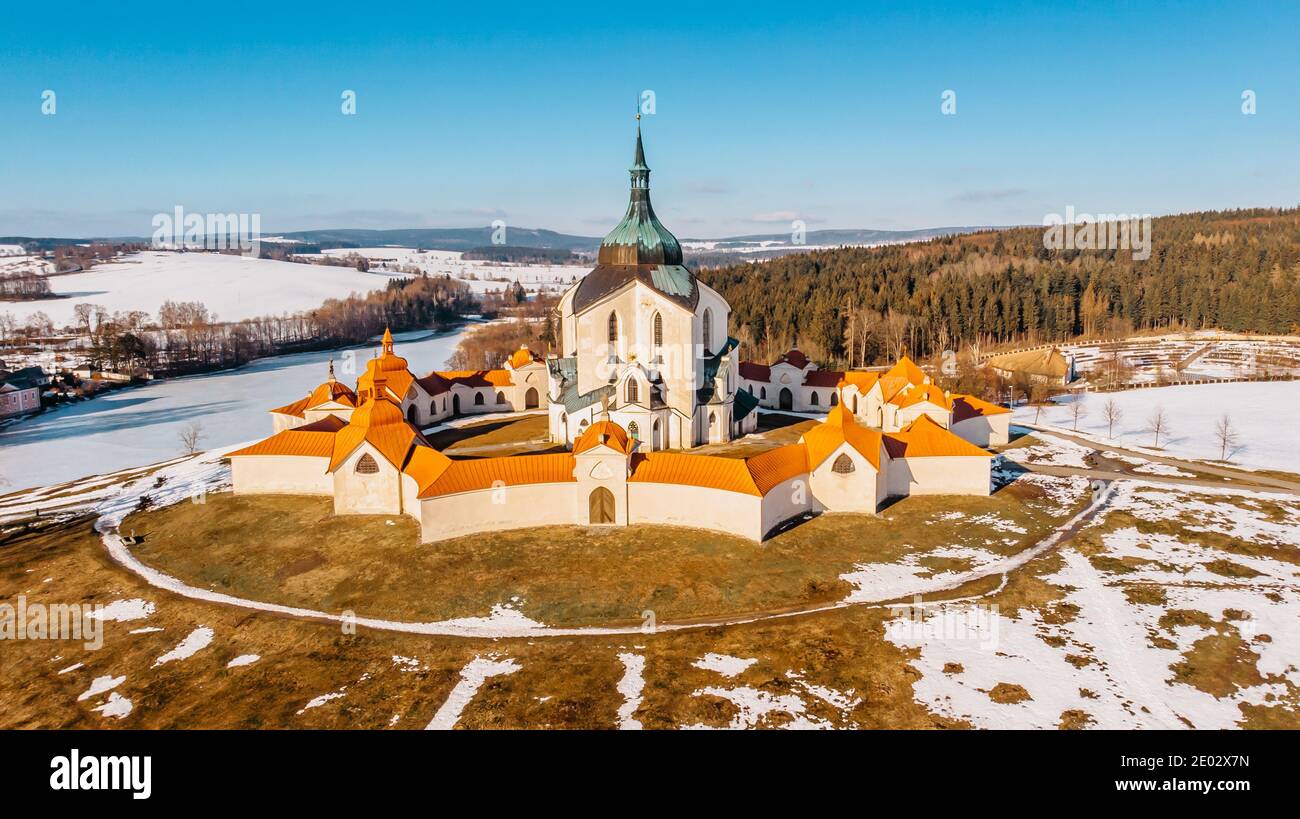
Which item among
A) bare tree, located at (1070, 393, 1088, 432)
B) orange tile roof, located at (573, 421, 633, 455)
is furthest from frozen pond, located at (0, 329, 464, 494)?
bare tree, located at (1070, 393, 1088, 432)

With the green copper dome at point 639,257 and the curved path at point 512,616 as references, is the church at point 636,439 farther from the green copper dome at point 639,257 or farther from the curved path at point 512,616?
the curved path at point 512,616

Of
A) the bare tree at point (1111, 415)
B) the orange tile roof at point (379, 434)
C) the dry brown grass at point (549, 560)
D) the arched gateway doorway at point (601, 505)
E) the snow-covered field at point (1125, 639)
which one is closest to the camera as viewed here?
the snow-covered field at point (1125, 639)

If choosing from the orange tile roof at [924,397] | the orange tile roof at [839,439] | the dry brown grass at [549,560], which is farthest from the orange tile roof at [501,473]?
the orange tile roof at [924,397]

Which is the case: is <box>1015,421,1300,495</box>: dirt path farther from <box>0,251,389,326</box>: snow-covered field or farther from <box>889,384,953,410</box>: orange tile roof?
<box>0,251,389,326</box>: snow-covered field

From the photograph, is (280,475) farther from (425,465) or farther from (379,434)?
(425,465)
